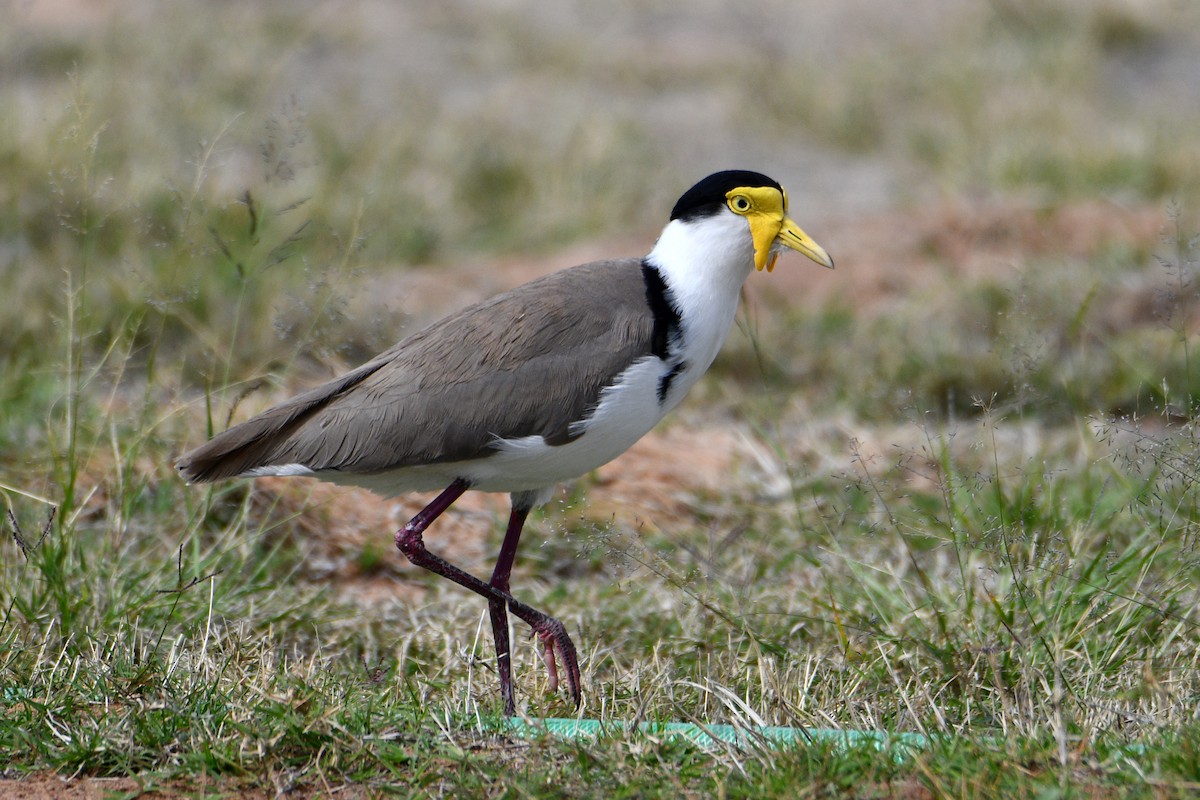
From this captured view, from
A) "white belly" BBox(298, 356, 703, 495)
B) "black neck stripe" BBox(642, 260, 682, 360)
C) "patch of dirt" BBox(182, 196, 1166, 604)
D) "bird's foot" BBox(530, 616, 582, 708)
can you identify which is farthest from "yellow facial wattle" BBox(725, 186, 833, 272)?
"bird's foot" BBox(530, 616, 582, 708)

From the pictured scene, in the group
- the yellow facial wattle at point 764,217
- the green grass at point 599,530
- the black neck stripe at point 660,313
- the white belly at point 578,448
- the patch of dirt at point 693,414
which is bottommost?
the patch of dirt at point 693,414

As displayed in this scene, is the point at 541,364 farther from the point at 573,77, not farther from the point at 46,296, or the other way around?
the point at 573,77

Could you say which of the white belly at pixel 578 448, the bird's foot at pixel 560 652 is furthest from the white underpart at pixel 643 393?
the bird's foot at pixel 560 652

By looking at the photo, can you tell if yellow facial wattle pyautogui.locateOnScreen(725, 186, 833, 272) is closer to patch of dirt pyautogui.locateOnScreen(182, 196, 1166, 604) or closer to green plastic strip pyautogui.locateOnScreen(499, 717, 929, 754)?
patch of dirt pyautogui.locateOnScreen(182, 196, 1166, 604)

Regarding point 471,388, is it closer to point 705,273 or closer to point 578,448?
point 578,448

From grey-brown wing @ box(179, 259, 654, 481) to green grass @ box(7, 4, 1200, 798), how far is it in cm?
34

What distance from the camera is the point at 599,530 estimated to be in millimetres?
4078

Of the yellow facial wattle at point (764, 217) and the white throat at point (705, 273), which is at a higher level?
the yellow facial wattle at point (764, 217)

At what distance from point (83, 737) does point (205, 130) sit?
7062 mm

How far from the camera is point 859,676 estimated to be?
3570mm

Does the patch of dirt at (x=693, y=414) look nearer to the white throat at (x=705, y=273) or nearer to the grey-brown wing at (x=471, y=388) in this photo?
the grey-brown wing at (x=471, y=388)

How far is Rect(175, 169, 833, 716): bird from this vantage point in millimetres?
3510

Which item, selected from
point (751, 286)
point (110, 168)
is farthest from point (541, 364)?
point (110, 168)

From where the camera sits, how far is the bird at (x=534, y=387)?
351 centimetres
